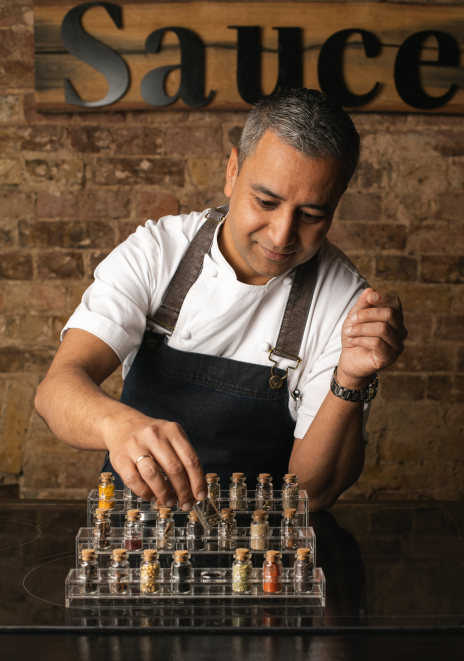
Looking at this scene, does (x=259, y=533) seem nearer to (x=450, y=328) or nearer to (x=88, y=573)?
(x=88, y=573)

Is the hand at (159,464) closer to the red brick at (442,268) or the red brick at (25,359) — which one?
the red brick at (25,359)

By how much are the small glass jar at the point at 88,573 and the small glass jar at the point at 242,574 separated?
200mm

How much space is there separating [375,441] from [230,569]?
6.84 ft

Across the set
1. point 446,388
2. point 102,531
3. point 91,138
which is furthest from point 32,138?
point 102,531

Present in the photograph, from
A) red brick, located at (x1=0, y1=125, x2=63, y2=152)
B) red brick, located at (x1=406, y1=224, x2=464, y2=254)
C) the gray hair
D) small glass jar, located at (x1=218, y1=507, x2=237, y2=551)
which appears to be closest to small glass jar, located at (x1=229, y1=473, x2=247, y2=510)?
small glass jar, located at (x1=218, y1=507, x2=237, y2=551)

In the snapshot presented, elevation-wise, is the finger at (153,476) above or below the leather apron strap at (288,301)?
below

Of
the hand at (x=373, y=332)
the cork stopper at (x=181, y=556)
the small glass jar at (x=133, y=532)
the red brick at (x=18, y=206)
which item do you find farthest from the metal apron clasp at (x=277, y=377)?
the red brick at (x=18, y=206)

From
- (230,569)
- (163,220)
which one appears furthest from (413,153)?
(230,569)

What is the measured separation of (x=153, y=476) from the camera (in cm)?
104

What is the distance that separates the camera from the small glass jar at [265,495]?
4.15 ft

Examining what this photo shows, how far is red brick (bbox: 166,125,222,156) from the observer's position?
A: 2871 mm

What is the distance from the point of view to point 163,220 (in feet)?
5.85

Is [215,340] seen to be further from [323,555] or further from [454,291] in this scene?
[454,291]

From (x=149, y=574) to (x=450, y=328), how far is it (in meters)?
2.31
